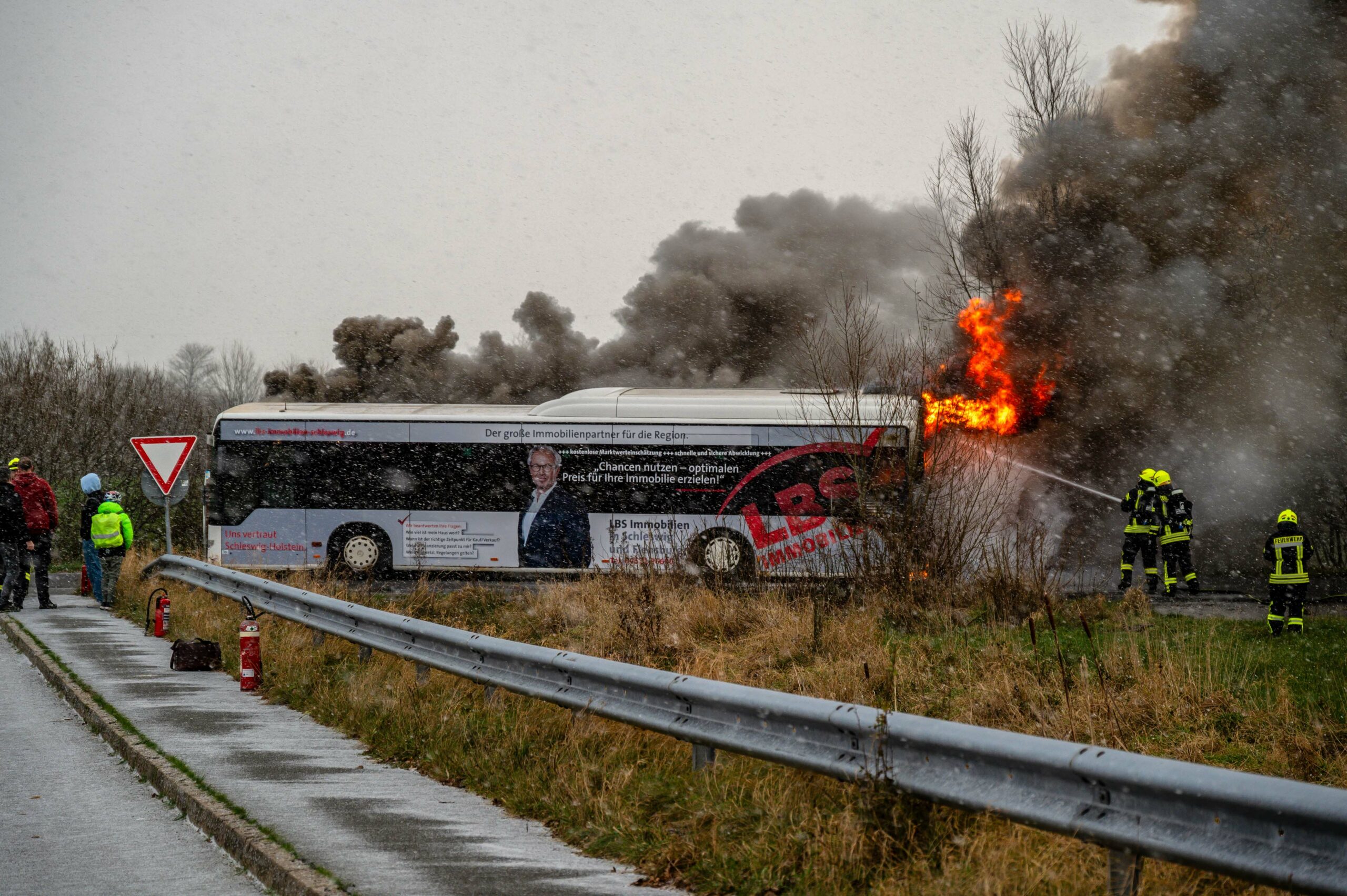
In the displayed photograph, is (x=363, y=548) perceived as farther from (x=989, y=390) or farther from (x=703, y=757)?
(x=703, y=757)

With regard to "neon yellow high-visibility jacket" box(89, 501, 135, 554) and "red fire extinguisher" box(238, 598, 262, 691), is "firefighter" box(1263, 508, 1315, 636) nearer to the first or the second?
"red fire extinguisher" box(238, 598, 262, 691)

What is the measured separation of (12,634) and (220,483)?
672cm

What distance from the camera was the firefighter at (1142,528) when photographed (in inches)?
612

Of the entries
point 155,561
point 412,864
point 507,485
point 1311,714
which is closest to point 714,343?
point 507,485

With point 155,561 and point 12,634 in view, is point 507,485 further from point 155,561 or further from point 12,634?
point 12,634

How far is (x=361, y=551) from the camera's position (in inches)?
747

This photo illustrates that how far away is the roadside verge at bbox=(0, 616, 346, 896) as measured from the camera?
446 cm

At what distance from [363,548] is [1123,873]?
16.5m

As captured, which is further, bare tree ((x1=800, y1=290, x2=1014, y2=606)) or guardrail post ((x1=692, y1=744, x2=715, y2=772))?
bare tree ((x1=800, y1=290, x2=1014, y2=606))

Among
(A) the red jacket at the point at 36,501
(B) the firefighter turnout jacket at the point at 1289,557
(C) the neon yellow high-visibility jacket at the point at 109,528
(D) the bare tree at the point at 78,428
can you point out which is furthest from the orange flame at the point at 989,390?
(D) the bare tree at the point at 78,428

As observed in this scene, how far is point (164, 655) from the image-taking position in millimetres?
11164

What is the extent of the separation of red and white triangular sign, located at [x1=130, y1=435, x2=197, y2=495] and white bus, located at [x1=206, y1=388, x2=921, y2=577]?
3.47 m

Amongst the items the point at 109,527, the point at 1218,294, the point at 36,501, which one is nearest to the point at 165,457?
the point at 109,527

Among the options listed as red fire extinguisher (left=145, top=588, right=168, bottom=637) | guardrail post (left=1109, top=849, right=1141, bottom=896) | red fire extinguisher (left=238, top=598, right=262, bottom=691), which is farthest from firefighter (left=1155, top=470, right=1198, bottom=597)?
guardrail post (left=1109, top=849, right=1141, bottom=896)
